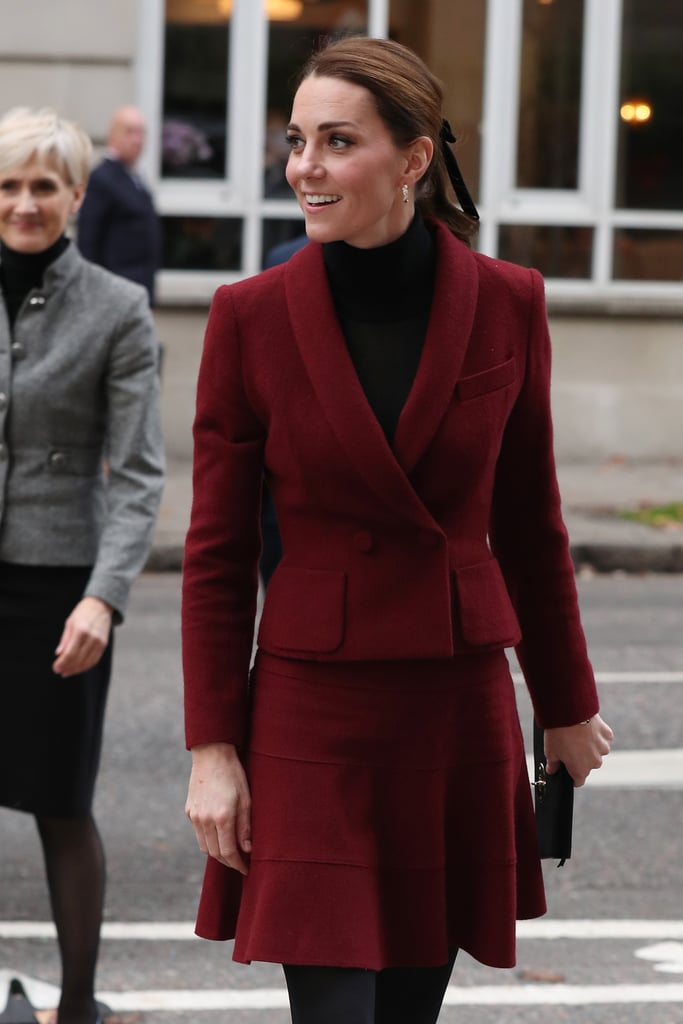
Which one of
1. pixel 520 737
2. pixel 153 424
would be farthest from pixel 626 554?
pixel 520 737

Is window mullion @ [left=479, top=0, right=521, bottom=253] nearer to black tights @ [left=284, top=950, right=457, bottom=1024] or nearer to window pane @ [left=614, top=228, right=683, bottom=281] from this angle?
window pane @ [left=614, top=228, right=683, bottom=281]

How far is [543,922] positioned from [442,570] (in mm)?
2511

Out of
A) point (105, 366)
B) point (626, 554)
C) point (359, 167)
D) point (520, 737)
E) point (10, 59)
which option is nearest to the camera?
point (359, 167)

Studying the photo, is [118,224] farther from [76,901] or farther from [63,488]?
[76,901]

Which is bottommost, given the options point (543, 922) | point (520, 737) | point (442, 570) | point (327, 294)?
point (543, 922)

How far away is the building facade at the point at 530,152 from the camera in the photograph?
1461cm

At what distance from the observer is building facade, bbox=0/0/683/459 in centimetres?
1461

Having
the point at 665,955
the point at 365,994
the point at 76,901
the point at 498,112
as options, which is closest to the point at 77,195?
the point at 76,901

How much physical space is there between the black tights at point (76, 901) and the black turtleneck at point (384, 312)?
1804 millimetres

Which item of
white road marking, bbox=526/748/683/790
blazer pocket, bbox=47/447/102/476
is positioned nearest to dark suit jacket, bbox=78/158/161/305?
white road marking, bbox=526/748/683/790

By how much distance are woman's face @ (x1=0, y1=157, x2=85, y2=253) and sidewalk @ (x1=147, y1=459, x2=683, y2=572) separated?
248 inches

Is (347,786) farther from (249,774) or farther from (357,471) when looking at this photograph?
(357,471)

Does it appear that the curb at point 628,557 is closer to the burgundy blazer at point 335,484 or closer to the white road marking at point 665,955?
the white road marking at point 665,955

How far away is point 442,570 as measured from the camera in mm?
2797
